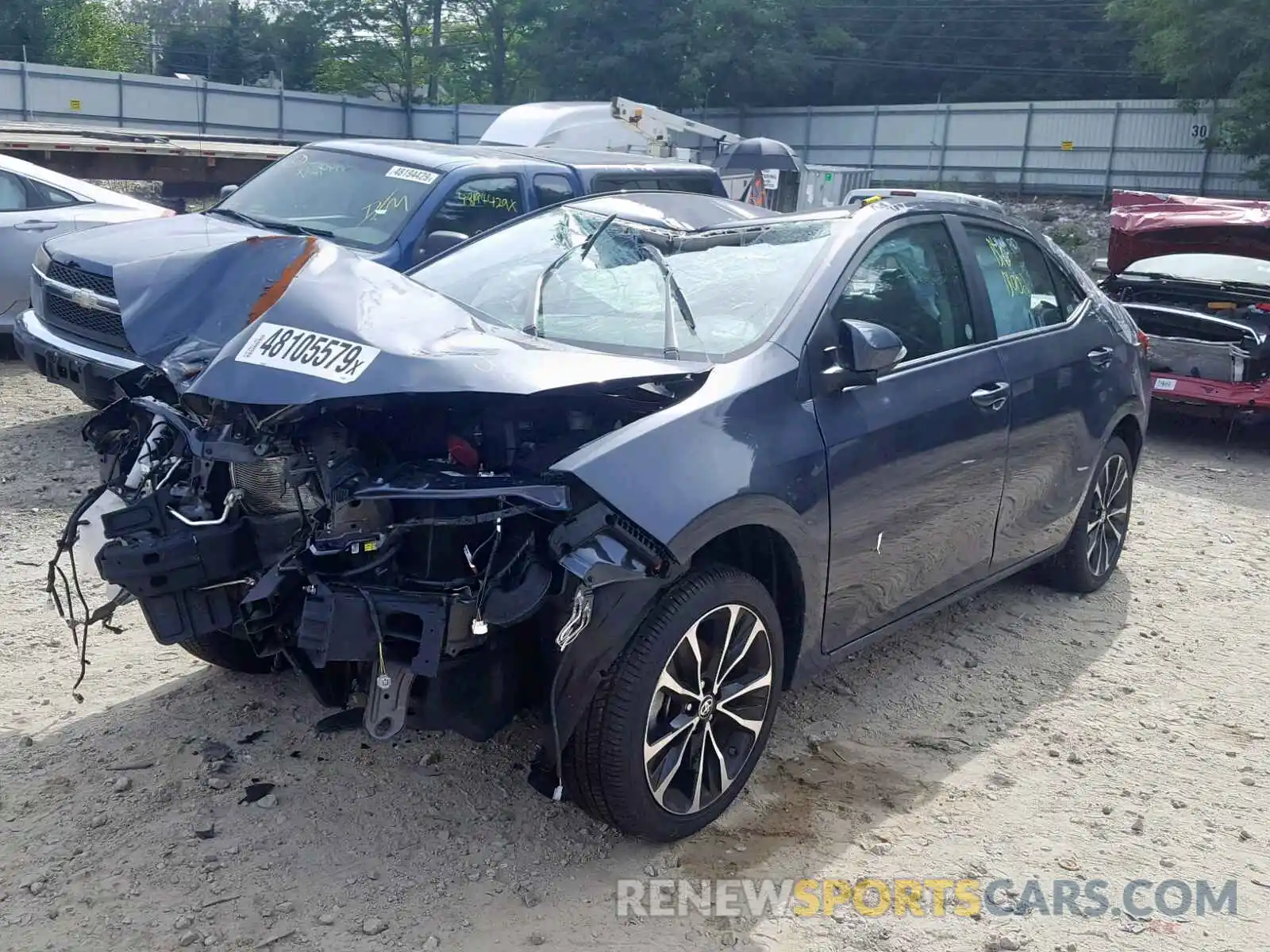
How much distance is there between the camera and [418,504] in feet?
10.3

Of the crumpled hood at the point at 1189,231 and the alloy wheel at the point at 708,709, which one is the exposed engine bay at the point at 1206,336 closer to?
the crumpled hood at the point at 1189,231

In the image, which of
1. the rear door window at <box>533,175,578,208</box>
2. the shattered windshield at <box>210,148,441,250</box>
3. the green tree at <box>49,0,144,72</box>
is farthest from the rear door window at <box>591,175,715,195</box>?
the green tree at <box>49,0,144,72</box>

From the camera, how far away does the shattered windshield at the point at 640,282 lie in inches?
153

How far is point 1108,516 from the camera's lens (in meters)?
5.65

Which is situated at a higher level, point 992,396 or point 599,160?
point 599,160

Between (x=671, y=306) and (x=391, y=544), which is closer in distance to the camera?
(x=391, y=544)

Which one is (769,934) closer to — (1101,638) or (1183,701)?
(1183,701)

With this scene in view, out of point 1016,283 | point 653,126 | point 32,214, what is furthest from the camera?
point 653,126

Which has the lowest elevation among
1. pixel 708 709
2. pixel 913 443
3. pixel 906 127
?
pixel 708 709

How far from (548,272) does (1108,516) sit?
9.67ft

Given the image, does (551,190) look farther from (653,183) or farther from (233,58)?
(233,58)

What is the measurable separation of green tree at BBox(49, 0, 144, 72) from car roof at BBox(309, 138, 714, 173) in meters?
44.4

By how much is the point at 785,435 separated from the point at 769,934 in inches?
54.2

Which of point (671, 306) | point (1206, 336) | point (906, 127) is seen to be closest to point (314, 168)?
point (671, 306)
